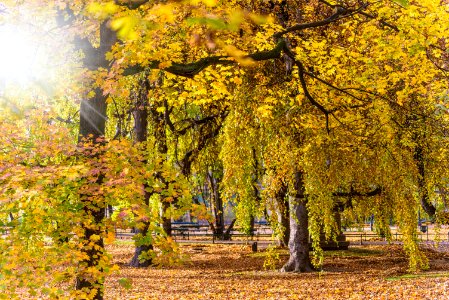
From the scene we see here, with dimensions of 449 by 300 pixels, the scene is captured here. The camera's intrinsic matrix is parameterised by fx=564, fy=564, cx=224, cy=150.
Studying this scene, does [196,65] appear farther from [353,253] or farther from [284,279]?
[353,253]

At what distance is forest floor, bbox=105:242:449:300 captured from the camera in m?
11.3

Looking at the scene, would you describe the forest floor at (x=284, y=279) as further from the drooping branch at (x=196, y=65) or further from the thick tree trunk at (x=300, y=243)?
the drooping branch at (x=196, y=65)

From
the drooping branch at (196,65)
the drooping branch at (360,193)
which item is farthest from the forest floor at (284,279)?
the drooping branch at (196,65)

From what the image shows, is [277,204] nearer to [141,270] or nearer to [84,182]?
[141,270]

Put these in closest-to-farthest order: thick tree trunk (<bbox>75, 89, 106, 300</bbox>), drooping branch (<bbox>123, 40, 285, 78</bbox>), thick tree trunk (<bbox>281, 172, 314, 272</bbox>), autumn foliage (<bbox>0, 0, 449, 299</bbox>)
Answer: autumn foliage (<bbox>0, 0, 449, 299</bbox>)
thick tree trunk (<bbox>75, 89, 106, 300</bbox>)
drooping branch (<bbox>123, 40, 285, 78</bbox>)
thick tree trunk (<bbox>281, 172, 314, 272</bbox>)

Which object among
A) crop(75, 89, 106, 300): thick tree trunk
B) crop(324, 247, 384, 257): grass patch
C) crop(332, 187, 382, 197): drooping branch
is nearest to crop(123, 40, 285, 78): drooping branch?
crop(75, 89, 106, 300): thick tree trunk

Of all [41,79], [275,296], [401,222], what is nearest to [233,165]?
[275,296]

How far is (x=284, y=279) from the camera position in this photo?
46.0ft

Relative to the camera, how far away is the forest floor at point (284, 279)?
11.3 meters

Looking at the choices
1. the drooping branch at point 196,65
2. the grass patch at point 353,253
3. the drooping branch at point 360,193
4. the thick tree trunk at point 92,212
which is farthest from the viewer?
the grass patch at point 353,253

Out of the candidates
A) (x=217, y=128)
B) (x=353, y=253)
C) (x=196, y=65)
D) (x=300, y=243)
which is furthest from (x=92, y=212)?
(x=353, y=253)

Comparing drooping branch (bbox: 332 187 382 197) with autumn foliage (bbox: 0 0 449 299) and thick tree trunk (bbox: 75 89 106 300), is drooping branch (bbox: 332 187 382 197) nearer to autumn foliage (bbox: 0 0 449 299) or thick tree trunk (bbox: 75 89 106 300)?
autumn foliage (bbox: 0 0 449 299)

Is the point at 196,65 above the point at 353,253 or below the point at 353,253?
above

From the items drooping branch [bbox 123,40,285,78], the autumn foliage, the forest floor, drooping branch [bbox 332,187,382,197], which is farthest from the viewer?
drooping branch [bbox 332,187,382,197]
